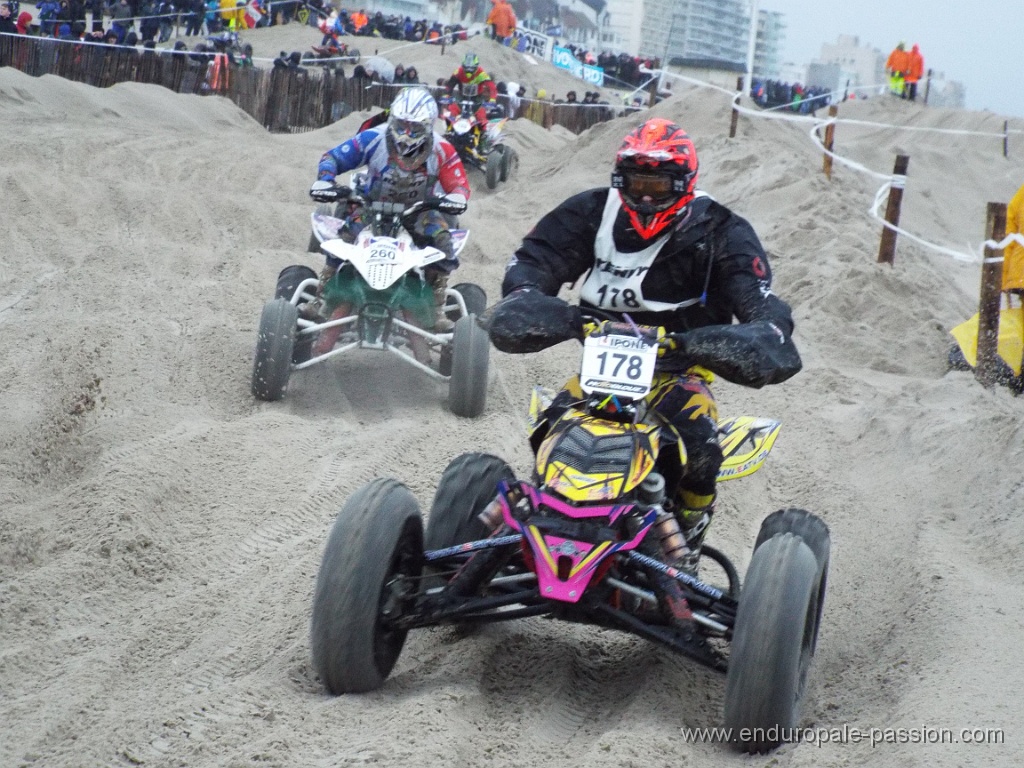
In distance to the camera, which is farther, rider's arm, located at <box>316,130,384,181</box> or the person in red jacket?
the person in red jacket

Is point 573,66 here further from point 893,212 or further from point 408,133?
point 408,133

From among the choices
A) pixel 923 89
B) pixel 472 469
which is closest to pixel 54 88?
pixel 472 469

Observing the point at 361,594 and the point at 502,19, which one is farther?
the point at 502,19

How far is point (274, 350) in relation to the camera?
698 cm

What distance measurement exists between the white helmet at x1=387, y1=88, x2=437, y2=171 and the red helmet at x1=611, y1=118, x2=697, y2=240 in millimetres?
3884

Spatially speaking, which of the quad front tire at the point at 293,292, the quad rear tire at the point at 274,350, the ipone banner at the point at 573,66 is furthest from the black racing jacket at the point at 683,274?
the ipone banner at the point at 573,66

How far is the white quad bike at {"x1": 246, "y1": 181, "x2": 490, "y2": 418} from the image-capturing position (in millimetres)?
7086

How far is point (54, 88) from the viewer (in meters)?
17.1

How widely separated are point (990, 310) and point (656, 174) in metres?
4.74

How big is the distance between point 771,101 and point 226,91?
1940cm

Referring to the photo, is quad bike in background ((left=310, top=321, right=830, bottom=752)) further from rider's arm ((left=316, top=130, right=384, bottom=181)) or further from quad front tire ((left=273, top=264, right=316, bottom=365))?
rider's arm ((left=316, top=130, right=384, bottom=181))

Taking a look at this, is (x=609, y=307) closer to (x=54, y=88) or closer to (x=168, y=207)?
(x=168, y=207)

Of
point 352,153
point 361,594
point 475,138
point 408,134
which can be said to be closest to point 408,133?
point 408,134

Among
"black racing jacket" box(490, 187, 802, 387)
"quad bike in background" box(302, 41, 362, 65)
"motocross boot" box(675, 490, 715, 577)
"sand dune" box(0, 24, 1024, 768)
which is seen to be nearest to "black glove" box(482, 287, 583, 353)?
"black racing jacket" box(490, 187, 802, 387)
